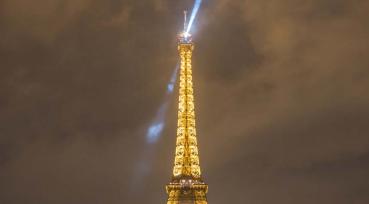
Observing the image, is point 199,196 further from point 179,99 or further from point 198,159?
point 179,99

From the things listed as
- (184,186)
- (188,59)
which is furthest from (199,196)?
(188,59)

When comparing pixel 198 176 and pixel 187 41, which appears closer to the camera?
pixel 198 176

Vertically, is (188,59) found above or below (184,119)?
above

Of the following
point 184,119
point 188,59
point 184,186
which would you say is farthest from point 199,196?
point 188,59

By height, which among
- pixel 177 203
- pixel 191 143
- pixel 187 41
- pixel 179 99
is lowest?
pixel 177 203
